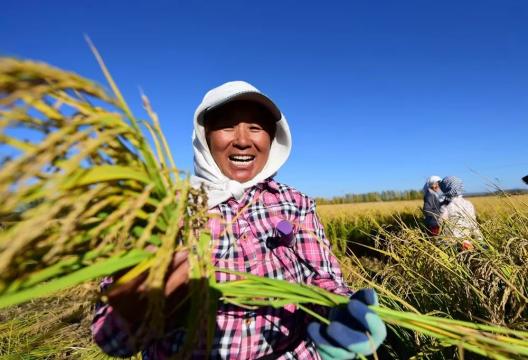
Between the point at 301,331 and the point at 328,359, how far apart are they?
478mm

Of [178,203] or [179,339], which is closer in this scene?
[178,203]

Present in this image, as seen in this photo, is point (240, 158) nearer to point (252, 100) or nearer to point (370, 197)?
point (252, 100)

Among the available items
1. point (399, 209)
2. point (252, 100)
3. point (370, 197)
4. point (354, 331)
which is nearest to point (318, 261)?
point (354, 331)

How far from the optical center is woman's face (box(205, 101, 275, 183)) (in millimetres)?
1801

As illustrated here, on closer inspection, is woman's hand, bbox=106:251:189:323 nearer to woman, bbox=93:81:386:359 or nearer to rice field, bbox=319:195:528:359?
woman, bbox=93:81:386:359

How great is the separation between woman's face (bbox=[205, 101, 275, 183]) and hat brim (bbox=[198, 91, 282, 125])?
0.05 meters

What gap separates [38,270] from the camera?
636mm

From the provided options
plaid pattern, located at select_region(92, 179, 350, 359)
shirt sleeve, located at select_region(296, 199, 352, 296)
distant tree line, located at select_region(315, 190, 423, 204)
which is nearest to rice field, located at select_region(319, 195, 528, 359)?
shirt sleeve, located at select_region(296, 199, 352, 296)

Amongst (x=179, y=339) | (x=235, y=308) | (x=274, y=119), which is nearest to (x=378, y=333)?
(x=235, y=308)

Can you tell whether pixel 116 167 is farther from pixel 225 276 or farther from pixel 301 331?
pixel 301 331

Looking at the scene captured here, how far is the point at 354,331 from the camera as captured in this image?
0.92m

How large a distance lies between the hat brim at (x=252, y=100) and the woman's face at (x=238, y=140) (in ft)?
0.17

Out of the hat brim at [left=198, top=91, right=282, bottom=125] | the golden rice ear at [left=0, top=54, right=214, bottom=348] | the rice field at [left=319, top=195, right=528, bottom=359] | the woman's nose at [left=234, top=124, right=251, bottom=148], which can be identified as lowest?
the rice field at [left=319, top=195, right=528, bottom=359]

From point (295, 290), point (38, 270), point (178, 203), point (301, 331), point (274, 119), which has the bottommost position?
point (301, 331)
